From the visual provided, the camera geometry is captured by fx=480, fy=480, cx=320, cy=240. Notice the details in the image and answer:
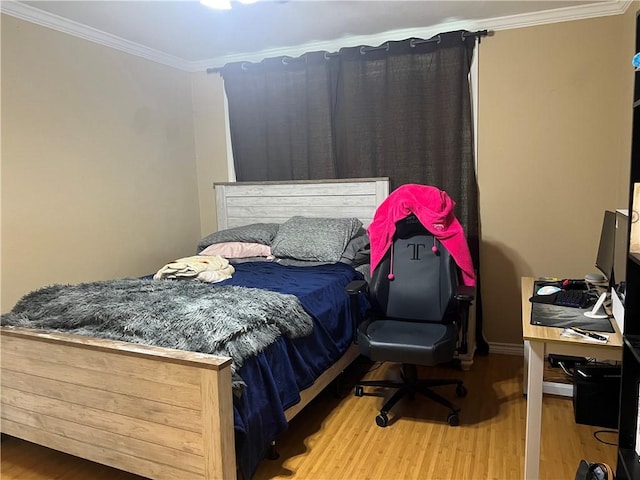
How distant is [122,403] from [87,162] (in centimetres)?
210

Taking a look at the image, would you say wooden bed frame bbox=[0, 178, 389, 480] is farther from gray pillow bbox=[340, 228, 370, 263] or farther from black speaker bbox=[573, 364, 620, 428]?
black speaker bbox=[573, 364, 620, 428]

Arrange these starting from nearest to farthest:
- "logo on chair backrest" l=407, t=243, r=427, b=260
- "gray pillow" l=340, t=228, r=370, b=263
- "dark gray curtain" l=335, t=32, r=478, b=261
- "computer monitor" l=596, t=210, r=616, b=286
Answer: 1. "computer monitor" l=596, t=210, r=616, b=286
2. "logo on chair backrest" l=407, t=243, r=427, b=260
3. "gray pillow" l=340, t=228, r=370, b=263
4. "dark gray curtain" l=335, t=32, r=478, b=261

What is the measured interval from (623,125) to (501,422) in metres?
2.08

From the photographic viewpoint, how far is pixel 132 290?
8.59 ft

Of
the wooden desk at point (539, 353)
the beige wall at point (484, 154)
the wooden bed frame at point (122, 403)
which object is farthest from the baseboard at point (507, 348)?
the wooden bed frame at point (122, 403)

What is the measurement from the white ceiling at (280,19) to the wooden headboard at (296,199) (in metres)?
1.11

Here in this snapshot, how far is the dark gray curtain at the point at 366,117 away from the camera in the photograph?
3.54 metres

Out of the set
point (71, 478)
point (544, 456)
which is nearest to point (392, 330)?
point (544, 456)

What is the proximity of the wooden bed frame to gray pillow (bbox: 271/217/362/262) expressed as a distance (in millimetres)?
1154

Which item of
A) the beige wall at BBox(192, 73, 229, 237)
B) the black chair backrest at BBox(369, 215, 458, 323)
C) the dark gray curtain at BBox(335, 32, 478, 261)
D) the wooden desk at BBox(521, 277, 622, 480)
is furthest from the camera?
the beige wall at BBox(192, 73, 229, 237)

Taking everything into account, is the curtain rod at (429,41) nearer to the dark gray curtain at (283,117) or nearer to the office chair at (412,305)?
the dark gray curtain at (283,117)

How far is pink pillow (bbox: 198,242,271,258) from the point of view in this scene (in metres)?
3.70

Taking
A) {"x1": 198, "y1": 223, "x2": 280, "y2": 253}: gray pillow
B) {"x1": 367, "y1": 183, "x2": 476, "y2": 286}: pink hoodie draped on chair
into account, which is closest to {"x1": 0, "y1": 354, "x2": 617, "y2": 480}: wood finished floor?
{"x1": 367, "y1": 183, "x2": 476, "y2": 286}: pink hoodie draped on chair

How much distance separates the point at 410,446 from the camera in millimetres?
2430
